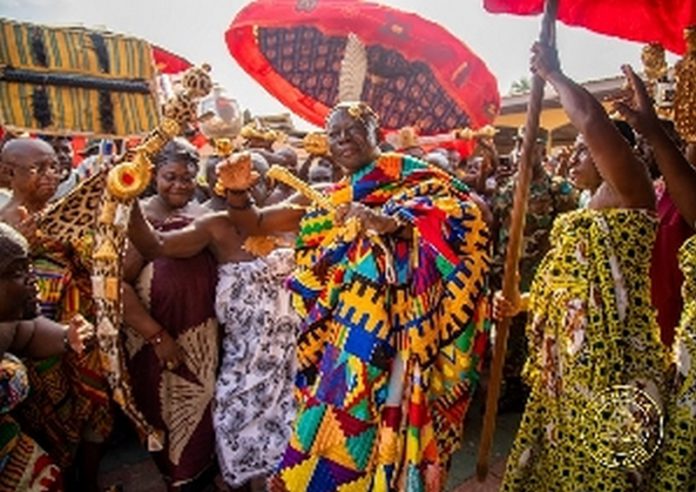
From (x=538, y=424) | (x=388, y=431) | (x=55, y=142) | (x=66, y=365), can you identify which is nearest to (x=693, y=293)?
(x=538, y=424)

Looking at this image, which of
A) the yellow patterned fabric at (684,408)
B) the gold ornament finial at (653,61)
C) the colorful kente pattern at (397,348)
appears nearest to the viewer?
the yellow patterned fabric at (684,408)

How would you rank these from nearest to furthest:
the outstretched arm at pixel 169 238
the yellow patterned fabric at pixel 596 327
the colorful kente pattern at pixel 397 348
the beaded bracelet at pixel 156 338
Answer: the yellow patterned fabric at pixel 596 327
the colorful kente pattern at pixel 397 348
the outstretched arm at pixel 169 238
the beaded bracelet at pixel 156 338

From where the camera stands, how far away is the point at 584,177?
7.78 feet

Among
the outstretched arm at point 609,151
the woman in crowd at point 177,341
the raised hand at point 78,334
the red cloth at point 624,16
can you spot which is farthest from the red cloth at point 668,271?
the raised hand at point 78,334

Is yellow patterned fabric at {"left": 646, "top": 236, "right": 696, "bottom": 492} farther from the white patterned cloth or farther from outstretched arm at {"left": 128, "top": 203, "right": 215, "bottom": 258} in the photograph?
outstretched arm at {"left": 128, "top": 203, "right": 215, "bottom": 258}

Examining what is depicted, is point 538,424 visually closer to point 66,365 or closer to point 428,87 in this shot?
point 66,365

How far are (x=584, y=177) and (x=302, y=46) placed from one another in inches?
163

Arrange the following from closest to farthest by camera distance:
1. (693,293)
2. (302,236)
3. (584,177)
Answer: (693,293) → (584,177) → (302,236)

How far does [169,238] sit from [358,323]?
1041 mm

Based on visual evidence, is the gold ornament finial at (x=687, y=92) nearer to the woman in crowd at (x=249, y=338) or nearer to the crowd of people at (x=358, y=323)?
the crowd of people at (x=358, y=323)

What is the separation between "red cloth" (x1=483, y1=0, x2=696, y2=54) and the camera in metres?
2.62

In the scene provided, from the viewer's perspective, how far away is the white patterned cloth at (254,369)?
306 cm

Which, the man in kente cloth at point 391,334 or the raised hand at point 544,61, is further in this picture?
the man in kente cloth at point 391,334

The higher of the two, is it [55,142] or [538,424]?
[55,142]
